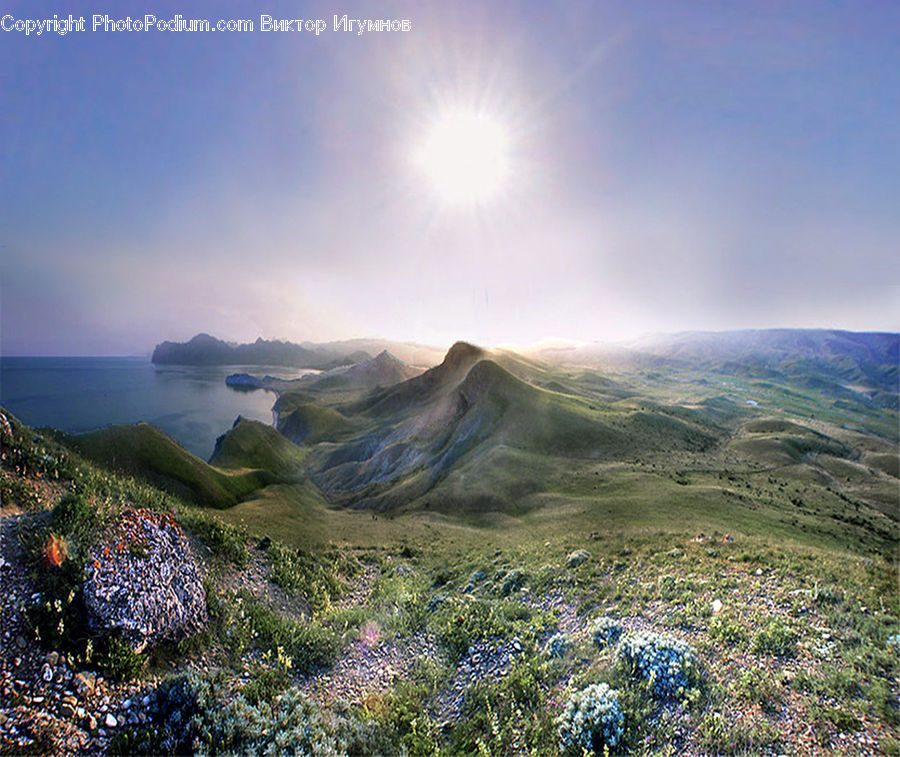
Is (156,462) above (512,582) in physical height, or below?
below

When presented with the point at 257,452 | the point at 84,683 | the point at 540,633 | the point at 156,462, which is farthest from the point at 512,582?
the point at 257,452

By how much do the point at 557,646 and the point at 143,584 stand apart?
37.5ft

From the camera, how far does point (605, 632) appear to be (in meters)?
10.6

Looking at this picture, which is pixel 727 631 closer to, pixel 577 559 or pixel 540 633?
pixel 540 633

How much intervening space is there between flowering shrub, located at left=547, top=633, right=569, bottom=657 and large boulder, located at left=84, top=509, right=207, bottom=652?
33.1 feet

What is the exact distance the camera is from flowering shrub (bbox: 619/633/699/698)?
Result: 8.03 m

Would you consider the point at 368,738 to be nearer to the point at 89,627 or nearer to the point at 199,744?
the point at 199,744

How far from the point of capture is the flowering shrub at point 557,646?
1006 cm

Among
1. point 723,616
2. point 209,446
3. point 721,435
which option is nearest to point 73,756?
point 723,616

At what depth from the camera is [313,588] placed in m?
15.8

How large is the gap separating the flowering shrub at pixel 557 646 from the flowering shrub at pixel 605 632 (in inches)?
34.1

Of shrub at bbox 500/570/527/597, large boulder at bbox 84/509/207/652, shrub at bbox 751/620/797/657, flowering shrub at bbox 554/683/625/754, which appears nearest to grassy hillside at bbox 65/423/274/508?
large boulder at bbox 84/509/207/652

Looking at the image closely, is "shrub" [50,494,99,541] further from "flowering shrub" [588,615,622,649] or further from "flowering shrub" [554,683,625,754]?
"flowering shrub" [588,615,622,649]

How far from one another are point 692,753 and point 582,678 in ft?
8.03
